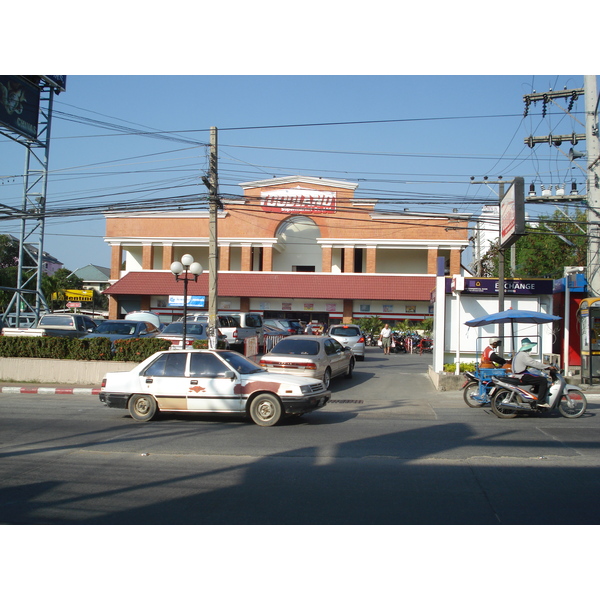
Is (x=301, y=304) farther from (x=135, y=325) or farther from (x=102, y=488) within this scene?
(x=102, y=488)

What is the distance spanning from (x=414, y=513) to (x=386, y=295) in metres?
35.1

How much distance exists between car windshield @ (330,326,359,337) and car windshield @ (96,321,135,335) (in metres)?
9.14

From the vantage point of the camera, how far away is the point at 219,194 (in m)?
18.8

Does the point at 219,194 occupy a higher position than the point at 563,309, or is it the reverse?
the point at 219,194

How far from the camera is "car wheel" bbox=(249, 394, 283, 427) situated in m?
10.7

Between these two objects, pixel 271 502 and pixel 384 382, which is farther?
pixel 384 382

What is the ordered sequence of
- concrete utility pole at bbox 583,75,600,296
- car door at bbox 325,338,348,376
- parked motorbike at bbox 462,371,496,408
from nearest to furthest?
1. parked motorbike at bbox 462,371,496,408
2. car door at bbox 325,338,348,376
3. concrete utility pole at bbox 583,75,600,296

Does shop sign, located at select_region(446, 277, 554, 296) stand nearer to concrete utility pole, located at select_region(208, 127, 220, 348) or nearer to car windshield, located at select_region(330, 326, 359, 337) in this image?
concrete utility pole, located at select_region(208, 127, 220, 348)

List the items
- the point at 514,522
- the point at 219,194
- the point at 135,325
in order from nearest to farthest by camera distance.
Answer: the point at 514,522 < the point at 219,194 < the point at 135,325

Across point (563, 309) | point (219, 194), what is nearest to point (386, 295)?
point (563, 309)

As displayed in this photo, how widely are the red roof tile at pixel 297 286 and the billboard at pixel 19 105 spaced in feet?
56.8

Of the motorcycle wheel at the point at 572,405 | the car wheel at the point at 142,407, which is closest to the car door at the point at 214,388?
the car wheel at the point at 142,407

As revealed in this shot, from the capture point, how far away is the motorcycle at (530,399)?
11.7m

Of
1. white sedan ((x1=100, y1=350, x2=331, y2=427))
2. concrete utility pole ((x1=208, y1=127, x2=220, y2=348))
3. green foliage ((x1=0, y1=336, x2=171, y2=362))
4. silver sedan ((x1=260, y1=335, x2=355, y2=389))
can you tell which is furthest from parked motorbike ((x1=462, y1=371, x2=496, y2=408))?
green foliage ((x1=0, y1=336, x2=171, y2=362))
